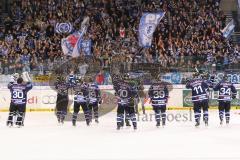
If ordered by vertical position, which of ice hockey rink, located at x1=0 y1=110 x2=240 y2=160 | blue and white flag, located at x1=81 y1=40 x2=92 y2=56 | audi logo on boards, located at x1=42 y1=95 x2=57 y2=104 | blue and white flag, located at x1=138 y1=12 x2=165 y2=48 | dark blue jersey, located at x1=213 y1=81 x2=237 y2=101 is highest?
blue and white flag, located at x1=138 y1=12 x2=165 y2=48

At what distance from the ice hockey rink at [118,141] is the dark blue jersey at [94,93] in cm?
74

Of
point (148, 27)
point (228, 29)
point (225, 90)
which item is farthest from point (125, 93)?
point (228, 29)

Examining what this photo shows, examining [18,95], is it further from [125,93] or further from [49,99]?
[49,99]

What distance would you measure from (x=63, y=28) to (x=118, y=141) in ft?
42.6

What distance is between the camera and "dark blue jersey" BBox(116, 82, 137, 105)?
1573cm

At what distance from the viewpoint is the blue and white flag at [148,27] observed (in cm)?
2461

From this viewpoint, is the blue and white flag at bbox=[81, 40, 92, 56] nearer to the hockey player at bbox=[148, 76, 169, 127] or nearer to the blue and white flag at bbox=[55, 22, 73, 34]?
the blue and white flag at bbox=[55, 22, 73, 34]

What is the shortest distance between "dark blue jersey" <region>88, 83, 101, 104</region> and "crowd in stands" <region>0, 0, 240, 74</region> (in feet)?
13.9

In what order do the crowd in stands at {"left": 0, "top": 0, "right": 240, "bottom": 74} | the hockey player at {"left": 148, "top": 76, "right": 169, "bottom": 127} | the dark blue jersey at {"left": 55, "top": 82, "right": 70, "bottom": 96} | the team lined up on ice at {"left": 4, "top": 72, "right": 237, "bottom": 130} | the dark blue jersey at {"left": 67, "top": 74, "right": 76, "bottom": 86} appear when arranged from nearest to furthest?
the team lined up on ice at {"left": 4, "top": 72, "right": 237, "bottom": 130}
the hockey player at {"left": 148, "top": 76, "right": 169, "bottom": 127}
the dark blue jersey at {"left": 55, "top": 82, "right": 70, "bottom": 96}
the dark blue jersey at {"left": 67, "top": 74, "right": 76, "bottom": 86}
the crowd in stands at {"left": 0, "top": 0, "right": 240, "bottom": 74}

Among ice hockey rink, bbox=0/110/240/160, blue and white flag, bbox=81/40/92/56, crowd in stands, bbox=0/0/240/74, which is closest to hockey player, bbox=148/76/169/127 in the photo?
ice hockey rink, bbox=0/110/240/160

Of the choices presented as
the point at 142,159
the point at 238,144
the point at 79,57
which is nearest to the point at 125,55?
the point at 79,57

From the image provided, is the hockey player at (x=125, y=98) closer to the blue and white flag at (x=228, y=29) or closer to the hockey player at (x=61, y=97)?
the hockey player at (x=61, y=97)

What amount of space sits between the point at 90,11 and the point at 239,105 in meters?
8.80

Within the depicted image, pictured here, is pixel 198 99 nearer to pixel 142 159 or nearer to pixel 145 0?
pixel 142 159
